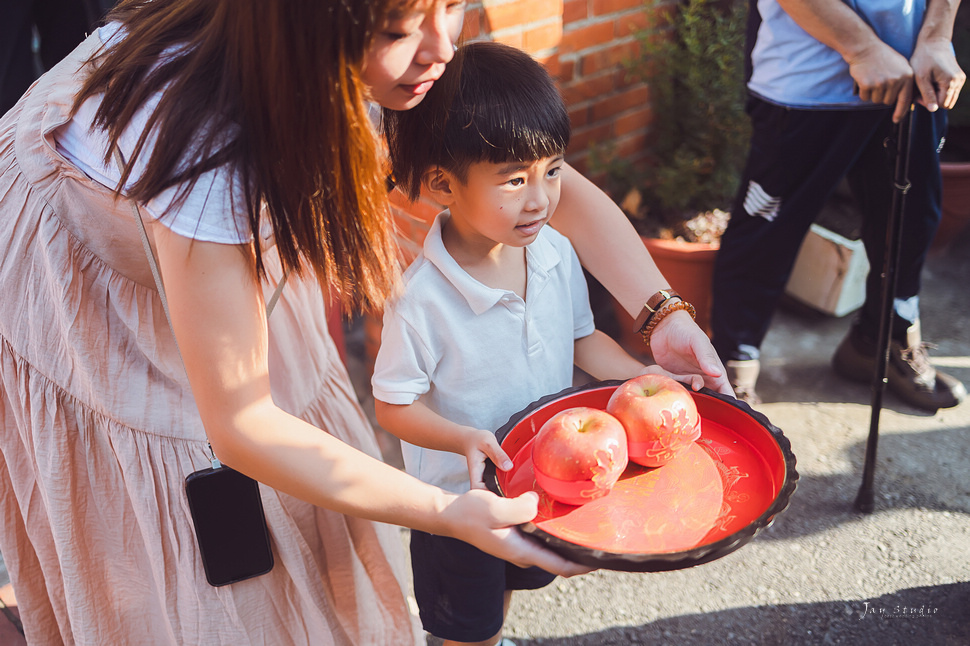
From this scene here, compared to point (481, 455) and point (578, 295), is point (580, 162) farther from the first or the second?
point (481, 455)

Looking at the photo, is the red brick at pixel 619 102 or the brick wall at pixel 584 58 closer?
the brick wall at pixel 584 58

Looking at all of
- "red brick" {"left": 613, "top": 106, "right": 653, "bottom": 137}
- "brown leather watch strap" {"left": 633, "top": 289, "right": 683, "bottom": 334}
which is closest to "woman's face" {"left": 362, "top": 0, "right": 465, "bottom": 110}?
"brown leather watch strap" {"left": 633, "top": 289, "right": 683, "bottom": 334}

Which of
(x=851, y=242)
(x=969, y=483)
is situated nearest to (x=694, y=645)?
(x=969, y=483)

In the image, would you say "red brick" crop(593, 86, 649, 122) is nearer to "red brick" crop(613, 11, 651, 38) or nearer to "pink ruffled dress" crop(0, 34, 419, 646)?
"red brick" crop(613, 11, 651, 38)

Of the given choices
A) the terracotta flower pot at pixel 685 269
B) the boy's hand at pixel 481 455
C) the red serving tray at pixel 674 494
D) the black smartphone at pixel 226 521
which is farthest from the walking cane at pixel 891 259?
the black smartphone at pixel 226 521

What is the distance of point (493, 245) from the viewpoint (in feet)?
5.01

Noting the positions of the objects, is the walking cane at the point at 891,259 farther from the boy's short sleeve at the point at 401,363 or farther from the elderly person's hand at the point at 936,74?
the boy's short sleeve at the point at 401,363

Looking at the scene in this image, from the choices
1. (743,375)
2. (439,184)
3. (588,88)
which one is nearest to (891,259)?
(743,375)

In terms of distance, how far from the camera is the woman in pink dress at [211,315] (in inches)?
39.9

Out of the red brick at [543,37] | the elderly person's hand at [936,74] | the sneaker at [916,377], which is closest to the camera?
the elderly person's hand at [936,74]

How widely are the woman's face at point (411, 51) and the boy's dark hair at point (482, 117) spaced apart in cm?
24

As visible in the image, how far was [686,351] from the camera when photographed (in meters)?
1.55

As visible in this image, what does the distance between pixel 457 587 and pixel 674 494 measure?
0.53 meters

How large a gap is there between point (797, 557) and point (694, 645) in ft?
1.59
